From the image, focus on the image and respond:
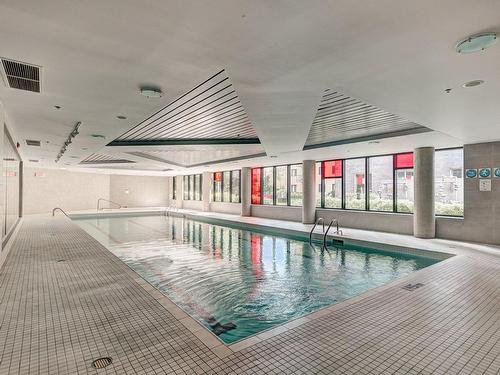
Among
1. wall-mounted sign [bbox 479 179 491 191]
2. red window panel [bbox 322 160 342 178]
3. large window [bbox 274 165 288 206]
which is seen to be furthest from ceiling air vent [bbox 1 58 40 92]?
large window [bbox 274 165 288 206]

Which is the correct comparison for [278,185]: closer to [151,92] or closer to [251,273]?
[251,273]

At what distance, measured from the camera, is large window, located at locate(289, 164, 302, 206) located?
1310 cm

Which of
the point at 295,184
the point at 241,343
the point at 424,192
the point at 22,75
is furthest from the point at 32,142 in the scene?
the point at 424,192

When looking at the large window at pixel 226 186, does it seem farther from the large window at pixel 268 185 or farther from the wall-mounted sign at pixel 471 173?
the wall-mounted sign at pixel 471 173

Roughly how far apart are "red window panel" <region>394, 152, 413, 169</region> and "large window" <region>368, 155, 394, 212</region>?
194 mm

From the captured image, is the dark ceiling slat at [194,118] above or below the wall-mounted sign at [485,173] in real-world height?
above

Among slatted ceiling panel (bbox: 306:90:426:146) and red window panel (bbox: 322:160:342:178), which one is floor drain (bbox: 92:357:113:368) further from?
red window panel (bbox: 322:160:342:178)

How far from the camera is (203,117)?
228 inches

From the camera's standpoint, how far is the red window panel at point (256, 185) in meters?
15.0

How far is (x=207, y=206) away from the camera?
18.1m

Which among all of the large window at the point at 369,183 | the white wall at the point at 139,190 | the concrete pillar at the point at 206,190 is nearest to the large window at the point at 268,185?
the large window at the point at 369,183

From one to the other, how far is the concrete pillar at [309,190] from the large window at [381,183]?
7.09 feet

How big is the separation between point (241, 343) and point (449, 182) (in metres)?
8.55

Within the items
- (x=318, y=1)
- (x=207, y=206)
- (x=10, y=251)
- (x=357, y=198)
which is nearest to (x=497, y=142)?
(x=357, y=198)
